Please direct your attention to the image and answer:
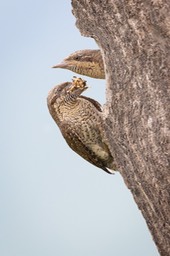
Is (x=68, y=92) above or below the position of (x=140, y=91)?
above

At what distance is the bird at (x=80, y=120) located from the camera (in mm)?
6109

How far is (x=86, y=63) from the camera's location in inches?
230

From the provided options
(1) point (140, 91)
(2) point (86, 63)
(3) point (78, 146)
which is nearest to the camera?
(1) point (140, 91)

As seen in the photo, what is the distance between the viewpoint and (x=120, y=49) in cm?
473

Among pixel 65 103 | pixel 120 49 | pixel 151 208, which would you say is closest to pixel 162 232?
pixel 151 208

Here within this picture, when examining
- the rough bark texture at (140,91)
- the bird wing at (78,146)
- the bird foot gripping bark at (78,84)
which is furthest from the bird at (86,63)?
the rough bark texture at (140,91)

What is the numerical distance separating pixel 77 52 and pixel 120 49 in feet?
4.64

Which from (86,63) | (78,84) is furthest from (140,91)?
(78,84)

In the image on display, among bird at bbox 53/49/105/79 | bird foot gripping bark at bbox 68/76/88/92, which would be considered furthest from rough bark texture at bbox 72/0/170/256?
bird foot gripping bark at bbox 68/76/88/92

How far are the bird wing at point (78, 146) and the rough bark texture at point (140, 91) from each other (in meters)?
1.18

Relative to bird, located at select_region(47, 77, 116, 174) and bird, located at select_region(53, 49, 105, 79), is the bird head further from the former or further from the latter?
bird, located at select_region(53, 49, 105, 79)

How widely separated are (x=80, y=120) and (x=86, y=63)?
1.98 feet

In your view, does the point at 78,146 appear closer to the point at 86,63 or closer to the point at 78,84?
the point at 78,84

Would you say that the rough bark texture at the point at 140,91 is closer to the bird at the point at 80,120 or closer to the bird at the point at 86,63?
the bird at the point at 86,63
